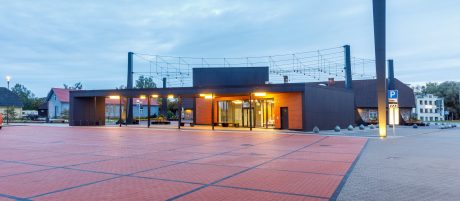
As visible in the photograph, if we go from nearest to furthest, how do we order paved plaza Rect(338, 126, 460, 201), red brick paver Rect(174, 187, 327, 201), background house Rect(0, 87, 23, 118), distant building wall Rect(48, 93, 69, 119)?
1. red brick paver Rect(174, 187, 327, 201)
2. paved plaza Rect(338, 126, 460, 201)
3. distant building wall Rect(48, 93, 69, 119)
4. background house Rect(0, 87, 23, 118)

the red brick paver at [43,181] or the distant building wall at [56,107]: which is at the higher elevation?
the distant building wall at [56,107]

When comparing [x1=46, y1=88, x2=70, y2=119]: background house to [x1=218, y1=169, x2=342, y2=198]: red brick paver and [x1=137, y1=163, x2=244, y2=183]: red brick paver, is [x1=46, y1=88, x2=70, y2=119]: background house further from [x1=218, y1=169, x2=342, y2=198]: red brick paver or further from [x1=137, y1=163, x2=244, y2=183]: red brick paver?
[x1=218, y1=169, x2=342, y2=198]: red brick paver

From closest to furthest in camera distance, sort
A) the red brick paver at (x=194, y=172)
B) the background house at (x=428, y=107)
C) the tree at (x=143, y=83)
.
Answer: the red brick paver at (x=194, y=172) → the background house at (x=428, y=107) → the tree at (x=143, y=83)

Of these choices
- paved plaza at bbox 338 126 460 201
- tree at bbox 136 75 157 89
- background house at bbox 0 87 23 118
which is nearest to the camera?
paved plaza at bbox 338 126 460 201

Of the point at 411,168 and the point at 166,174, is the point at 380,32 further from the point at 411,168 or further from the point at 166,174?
the point at 166,174

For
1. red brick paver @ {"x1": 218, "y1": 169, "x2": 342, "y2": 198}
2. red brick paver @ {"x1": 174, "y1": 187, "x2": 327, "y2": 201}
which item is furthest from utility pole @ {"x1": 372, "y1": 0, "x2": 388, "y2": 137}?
red brick paver @ {"x1": 174, "y1": 187, "x2": 327, "y2": 201}

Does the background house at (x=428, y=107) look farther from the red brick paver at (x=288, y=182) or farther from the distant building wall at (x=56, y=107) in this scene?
the red brick paver at (x=288, y=182)

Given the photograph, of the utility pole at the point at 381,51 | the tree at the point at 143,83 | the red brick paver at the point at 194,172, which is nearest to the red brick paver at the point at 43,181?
the red brick paver at the point at 194,172

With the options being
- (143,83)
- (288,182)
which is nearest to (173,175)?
(288,182)

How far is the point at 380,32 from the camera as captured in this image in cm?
2244

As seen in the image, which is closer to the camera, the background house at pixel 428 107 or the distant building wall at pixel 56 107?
the distant building wall at pixel 56 107

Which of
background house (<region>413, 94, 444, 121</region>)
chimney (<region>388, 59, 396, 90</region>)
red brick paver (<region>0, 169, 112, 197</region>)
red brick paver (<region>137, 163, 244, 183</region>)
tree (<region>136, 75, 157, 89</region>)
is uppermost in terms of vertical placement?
tree (<region>136, 75, 157, 89</region>)

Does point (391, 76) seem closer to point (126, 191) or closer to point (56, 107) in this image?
point (126, 191)

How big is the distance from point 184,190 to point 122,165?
4134mm
